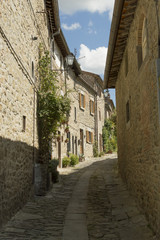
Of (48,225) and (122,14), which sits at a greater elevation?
(122,14)

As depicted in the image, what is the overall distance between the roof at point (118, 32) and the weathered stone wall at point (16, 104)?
95.3 inches

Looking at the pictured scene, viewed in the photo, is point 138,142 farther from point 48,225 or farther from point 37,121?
point 37,121

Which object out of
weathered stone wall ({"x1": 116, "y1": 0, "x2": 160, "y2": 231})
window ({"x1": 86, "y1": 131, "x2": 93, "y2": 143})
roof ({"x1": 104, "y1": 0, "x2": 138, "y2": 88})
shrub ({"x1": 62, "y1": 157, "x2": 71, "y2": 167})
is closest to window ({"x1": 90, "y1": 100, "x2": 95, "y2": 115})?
window ({"x1": 86, "y1": 131, "x2": 93, "y2": 143})

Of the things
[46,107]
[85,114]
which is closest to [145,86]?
[46,107]

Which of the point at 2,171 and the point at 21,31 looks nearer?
the point at 2,171

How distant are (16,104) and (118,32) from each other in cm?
356

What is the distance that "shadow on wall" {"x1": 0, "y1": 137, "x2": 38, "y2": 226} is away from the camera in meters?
5.43

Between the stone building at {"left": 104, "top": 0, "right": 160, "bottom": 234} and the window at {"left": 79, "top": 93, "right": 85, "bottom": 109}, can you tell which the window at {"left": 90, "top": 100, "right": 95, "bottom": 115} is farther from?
the stone building at {"left": 104, "top": 0, "right": 160, "bottom": 234}

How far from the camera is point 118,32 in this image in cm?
783

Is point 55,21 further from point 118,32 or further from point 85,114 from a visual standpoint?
point 85,114

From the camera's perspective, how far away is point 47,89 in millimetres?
10203

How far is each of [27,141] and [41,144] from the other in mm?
2067

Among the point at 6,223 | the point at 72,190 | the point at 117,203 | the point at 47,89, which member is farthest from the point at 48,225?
the point at 47,89

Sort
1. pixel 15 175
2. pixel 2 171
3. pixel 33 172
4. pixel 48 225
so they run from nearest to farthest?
pixel 2 171
pixel 48 225
pixel 15 175
pixel 33 172
